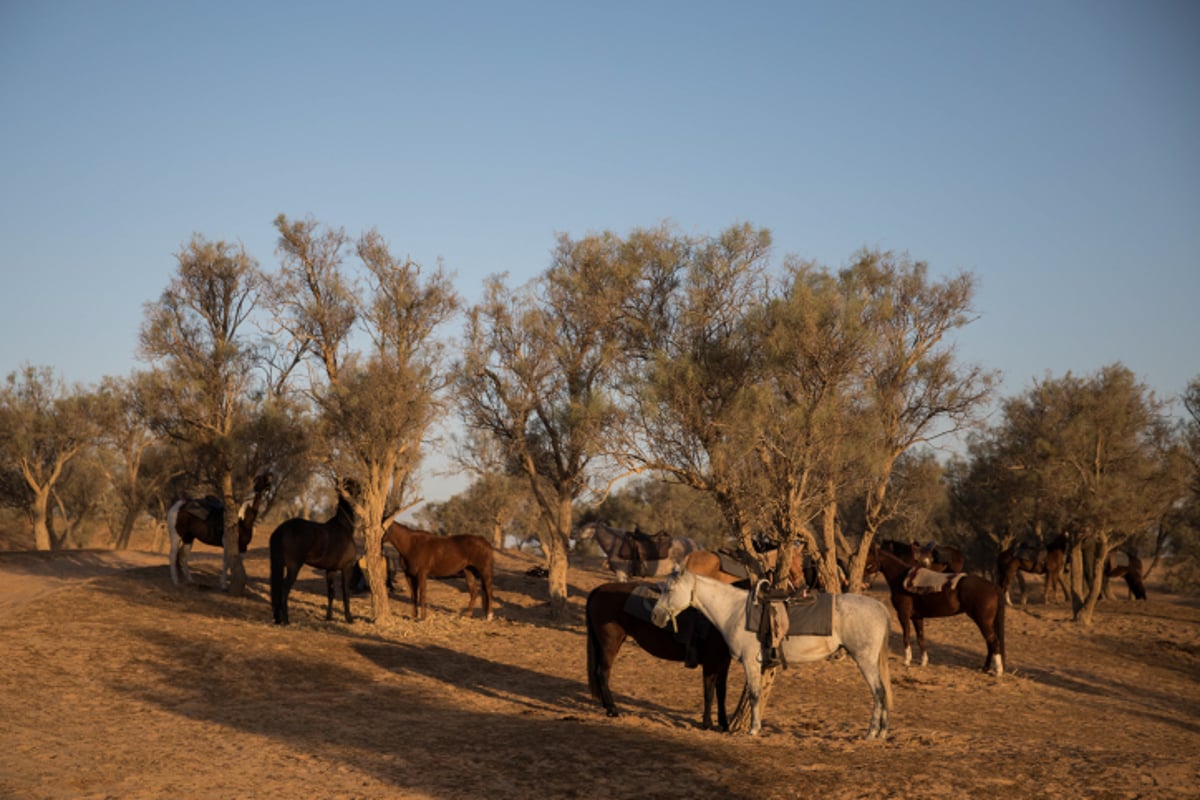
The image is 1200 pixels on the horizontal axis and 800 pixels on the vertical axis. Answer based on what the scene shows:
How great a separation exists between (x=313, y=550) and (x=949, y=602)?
12.8 meters

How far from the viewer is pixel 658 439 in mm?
18031

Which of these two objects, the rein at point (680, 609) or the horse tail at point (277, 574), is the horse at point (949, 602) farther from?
the horse tail at point (277, 574)

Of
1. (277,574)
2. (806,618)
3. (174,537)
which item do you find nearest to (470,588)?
(277,574)

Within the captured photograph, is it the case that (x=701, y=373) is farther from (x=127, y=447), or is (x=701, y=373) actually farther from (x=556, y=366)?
(x=127, y=447)

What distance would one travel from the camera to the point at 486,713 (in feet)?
41.9

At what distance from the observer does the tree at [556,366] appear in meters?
21.8

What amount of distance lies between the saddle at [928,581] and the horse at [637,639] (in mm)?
6912

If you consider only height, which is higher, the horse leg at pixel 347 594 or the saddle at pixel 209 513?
the saddle at pixel 209 513

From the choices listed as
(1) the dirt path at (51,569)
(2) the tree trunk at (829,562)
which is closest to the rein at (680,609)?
(2) the tree trunk at (829,562)

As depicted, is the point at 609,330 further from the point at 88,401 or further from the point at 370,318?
the point at 88,401

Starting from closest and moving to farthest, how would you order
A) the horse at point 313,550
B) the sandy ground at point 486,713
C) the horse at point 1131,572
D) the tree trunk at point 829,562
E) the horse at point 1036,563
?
the sandy ground at point 486,713 < the horse at point 313,550 < the tree trunk at point 829,562 < the horse at point 1036,563 < the horse at point 1131,572

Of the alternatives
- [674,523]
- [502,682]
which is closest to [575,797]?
[502,682]

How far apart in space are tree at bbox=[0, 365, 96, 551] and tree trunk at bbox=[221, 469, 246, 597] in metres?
19.0

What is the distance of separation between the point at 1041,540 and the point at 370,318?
78.5 feet
